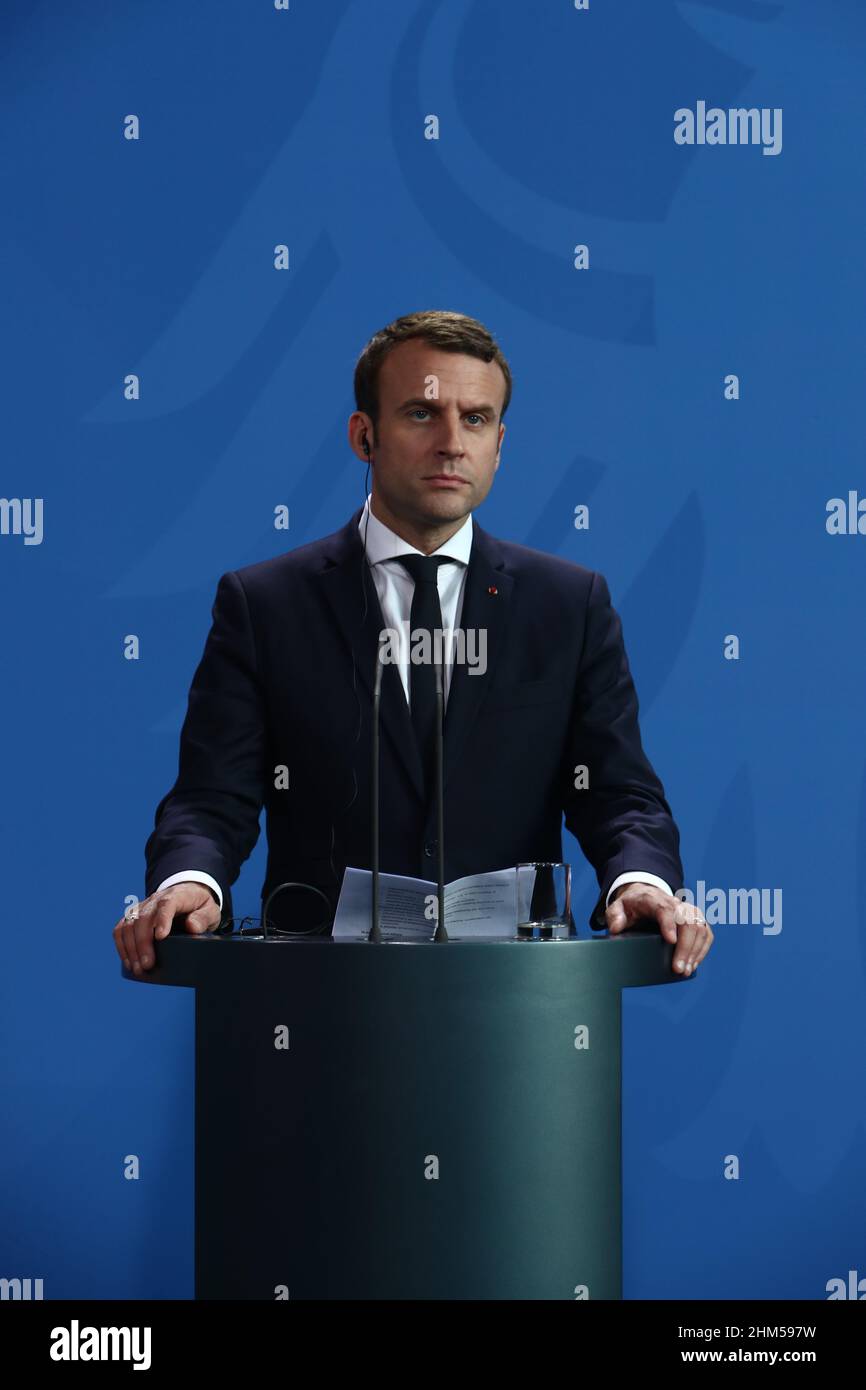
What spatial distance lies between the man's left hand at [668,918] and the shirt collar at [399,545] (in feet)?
2.42

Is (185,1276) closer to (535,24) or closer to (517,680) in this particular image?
(517,680)

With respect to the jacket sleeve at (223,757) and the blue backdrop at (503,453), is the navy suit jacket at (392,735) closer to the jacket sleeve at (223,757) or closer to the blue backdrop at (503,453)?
the jacket sleeve at (223,757)

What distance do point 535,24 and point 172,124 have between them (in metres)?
0.92

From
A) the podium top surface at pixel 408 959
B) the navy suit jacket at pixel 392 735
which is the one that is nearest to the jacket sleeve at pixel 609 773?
the navy suit jacket at pixel 392 735

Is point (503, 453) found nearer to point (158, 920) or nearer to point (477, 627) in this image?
point (477, 627)

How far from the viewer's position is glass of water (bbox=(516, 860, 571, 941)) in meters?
2.01

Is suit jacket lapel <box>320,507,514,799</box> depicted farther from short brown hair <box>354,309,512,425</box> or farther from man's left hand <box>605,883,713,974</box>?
man's left hand <box>605,883,713,974</box>

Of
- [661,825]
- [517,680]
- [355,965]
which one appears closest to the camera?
[355,965]

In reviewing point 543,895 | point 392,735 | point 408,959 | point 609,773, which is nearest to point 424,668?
point 392,735

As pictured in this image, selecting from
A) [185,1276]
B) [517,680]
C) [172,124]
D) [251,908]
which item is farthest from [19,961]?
[172,124]

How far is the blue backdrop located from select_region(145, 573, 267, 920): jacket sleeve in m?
1.04

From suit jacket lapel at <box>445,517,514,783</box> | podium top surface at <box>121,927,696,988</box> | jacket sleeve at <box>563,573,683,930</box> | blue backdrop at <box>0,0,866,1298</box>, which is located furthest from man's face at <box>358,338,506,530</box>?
blue backdrop at <box>0,0,866,1298</box>

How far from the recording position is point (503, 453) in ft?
12.2

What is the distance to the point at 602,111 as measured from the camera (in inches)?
149
